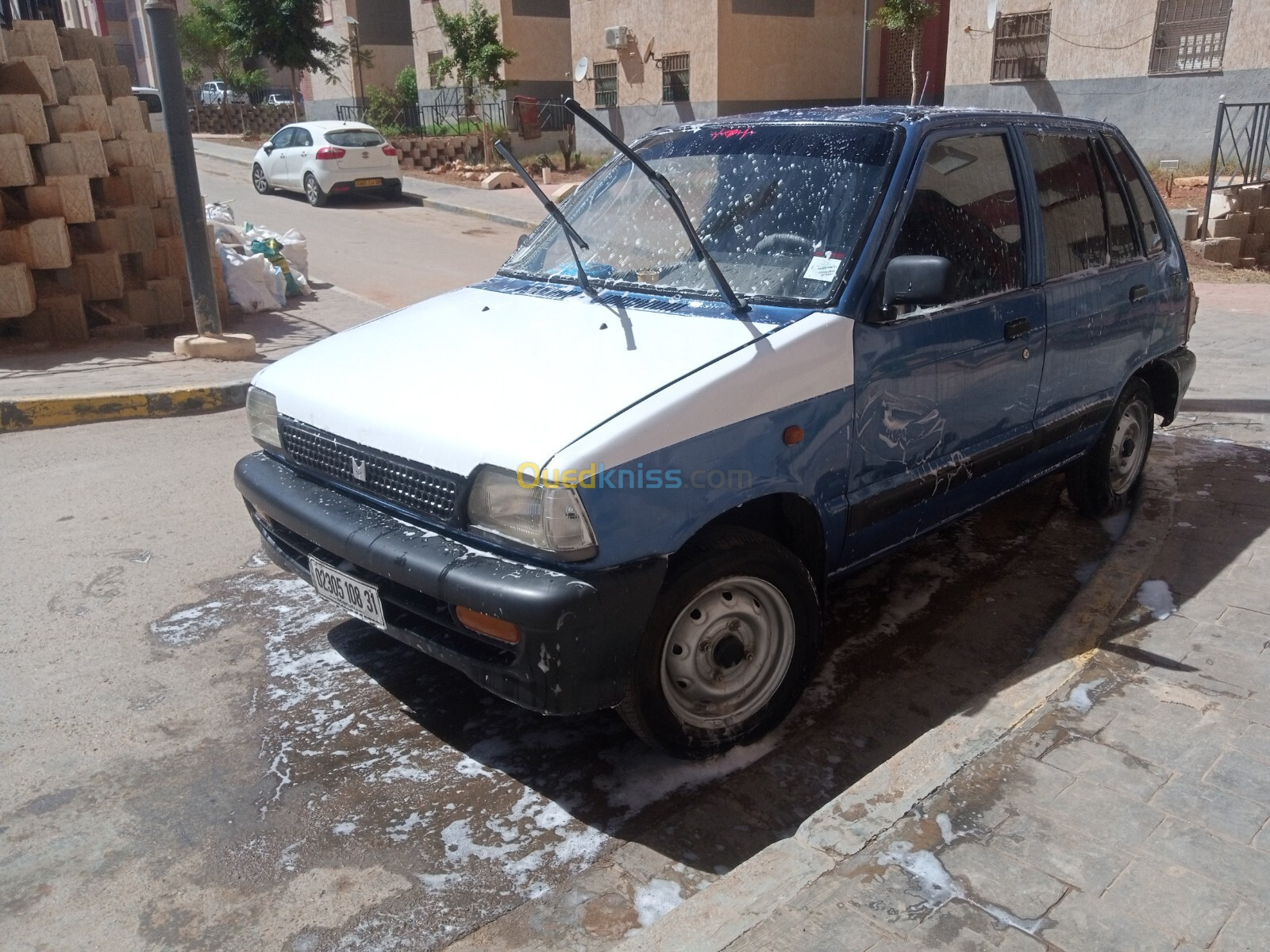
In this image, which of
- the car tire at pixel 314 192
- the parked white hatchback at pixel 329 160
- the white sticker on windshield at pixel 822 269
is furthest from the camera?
the car tire at pixel 314 192

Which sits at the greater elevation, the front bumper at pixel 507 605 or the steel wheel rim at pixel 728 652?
the front bumper at pixel 507 605

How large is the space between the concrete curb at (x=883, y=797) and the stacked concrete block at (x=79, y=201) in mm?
7691

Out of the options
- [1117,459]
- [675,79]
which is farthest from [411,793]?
[675,79]

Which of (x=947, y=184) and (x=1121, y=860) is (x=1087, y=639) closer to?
→ (x=1121, y=860)

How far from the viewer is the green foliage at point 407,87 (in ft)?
107

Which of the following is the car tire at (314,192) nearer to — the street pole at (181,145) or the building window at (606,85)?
the building window at (606,85)

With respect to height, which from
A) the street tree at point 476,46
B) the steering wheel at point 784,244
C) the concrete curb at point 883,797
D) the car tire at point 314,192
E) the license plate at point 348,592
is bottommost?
the concrete curb at point 883,797

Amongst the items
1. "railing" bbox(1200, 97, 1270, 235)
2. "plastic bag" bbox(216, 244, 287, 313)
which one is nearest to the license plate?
"plastic bag" bbox(216, 244, 287, 313)

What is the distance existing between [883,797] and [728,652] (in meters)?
0.61

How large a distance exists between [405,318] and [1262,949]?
3198 millimetres

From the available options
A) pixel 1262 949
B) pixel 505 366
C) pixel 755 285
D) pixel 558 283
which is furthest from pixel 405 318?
pixel 1262 949

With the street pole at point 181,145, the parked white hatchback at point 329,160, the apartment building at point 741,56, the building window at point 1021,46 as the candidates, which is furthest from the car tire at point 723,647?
the apartment building at point 741,56

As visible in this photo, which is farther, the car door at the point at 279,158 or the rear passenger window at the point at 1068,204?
the car door at the point at 279,158

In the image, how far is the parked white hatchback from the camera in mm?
18891
